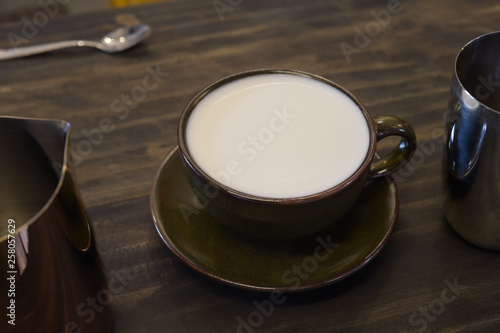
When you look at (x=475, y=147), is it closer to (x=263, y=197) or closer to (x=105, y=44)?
(x=263, y=197)

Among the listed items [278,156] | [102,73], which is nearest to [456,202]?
[278,156]

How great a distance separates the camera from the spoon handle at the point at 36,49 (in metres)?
0.78

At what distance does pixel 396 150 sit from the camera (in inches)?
20.8

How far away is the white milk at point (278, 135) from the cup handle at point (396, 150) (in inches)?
0.7

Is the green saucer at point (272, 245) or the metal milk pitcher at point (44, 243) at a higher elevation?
the metal milk pitcher at point (44, 243)

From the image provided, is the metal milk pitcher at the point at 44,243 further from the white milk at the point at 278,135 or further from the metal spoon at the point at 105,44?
the metal spoon at the point at 105,44

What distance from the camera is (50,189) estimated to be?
440 millimetres

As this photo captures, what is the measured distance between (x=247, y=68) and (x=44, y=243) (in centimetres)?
48

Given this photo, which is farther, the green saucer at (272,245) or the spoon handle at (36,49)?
the spoon handle at (36,49)

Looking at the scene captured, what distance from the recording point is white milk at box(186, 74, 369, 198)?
18.1 inches

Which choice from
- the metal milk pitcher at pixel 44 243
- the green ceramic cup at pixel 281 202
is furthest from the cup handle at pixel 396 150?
the metal milk pitcher at pixel 44 243

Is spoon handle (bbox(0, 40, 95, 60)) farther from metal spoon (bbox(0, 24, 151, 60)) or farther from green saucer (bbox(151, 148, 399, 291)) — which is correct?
green saucer (bbox(151, 148, 399, 291))

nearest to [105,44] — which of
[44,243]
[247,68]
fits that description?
[247,68]

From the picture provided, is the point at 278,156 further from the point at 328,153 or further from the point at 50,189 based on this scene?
the point at 50,189
